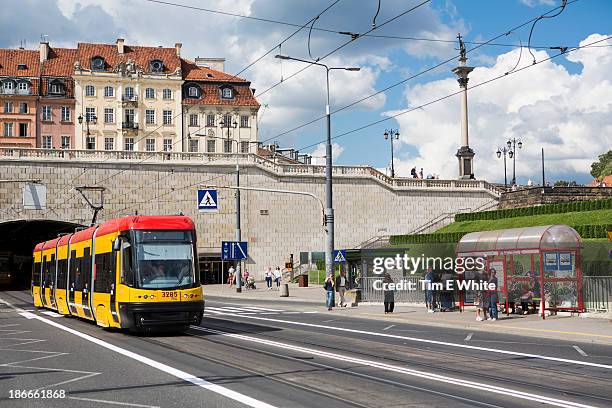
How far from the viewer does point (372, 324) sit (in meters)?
27.2

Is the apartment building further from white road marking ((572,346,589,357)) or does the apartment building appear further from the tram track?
white road marking ((572,346,589,357))

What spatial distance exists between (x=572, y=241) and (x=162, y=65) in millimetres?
76024

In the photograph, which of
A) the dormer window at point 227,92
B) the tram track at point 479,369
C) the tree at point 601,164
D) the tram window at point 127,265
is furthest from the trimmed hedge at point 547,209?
the tree at point 601,164

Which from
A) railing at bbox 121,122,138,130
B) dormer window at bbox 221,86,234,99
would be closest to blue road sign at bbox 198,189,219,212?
railing at bbox 121,122,138,130

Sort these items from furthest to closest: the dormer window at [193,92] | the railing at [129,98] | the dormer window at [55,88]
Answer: the dormer window at [193,92]
the dormer window at [55,88]
the railing at [129,98]

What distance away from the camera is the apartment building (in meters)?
95.8

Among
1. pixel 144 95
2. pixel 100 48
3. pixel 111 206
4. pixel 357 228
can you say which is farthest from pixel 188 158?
pixel 100 48

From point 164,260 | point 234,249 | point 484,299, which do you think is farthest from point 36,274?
point 484,299

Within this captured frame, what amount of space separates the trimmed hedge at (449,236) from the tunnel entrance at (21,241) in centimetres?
2726

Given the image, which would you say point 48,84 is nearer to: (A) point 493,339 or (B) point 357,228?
(B) point 357,228

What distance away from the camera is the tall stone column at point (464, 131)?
221ft

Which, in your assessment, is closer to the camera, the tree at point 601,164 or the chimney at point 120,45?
the chimney at point 120,45

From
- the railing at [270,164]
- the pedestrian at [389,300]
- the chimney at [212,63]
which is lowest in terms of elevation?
the pedestrian at [389,300]

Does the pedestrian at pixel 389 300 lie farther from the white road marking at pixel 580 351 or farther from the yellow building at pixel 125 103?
the yellow building at pixel 125 103
